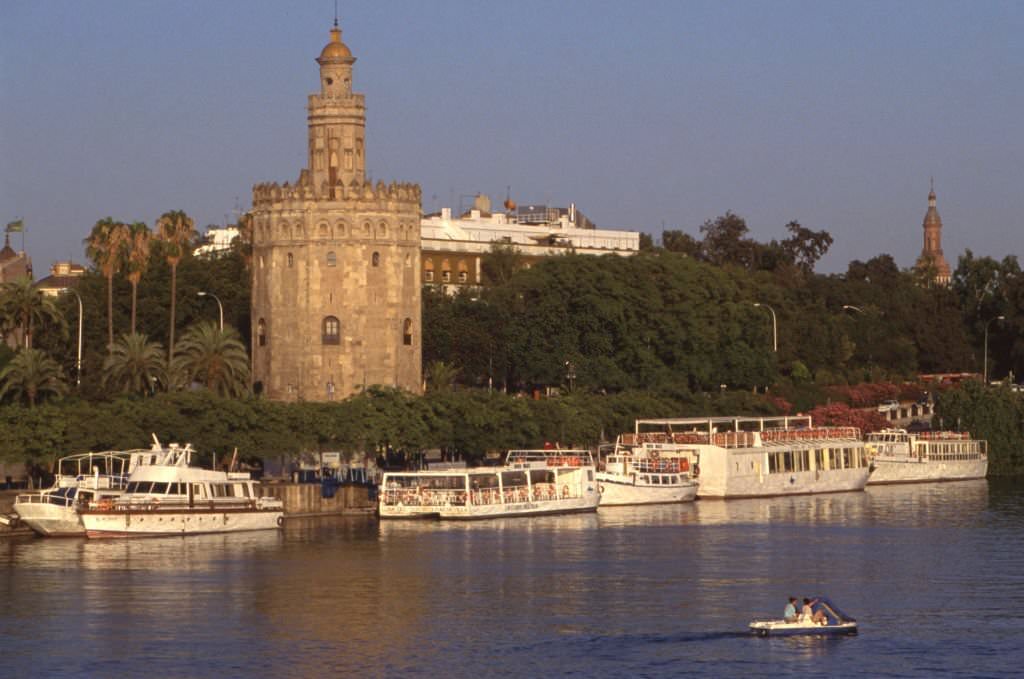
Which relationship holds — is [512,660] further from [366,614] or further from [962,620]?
[962,620]

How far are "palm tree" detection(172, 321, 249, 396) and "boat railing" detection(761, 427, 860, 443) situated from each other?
27.9 meters

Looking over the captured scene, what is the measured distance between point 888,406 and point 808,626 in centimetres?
8549

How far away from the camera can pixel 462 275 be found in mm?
175125

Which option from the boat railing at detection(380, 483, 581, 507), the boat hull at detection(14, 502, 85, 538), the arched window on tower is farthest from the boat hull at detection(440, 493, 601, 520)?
the arched window on tower

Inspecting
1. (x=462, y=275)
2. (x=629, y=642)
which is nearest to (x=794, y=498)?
(x=629, y=642)

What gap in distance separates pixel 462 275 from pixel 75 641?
114m

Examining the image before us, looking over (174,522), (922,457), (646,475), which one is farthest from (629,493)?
(922,457)

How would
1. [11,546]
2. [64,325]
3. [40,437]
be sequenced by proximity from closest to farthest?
1. [11,546]
2. [40,437]
3. [64,325]

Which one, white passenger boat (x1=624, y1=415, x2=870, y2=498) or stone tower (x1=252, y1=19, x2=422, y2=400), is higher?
stone tower (x1=252, y1=19, x2=422, y2=400)

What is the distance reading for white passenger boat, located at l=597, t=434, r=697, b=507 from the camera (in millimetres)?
105375

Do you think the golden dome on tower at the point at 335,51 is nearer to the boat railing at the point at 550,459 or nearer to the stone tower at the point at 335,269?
the stone tower at the point at 335,269

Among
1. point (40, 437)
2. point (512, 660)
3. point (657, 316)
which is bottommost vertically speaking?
point (512, 660)

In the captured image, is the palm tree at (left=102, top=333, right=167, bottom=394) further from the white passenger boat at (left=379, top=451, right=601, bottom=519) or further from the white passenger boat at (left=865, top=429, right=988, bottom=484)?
the white passenger boat at (left=865, top=429, right=988, bottom=484)

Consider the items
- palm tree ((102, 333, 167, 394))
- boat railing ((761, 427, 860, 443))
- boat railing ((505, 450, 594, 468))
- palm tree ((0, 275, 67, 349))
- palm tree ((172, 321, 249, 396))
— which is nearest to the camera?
boat railing ((505, 450, 594, 468))
